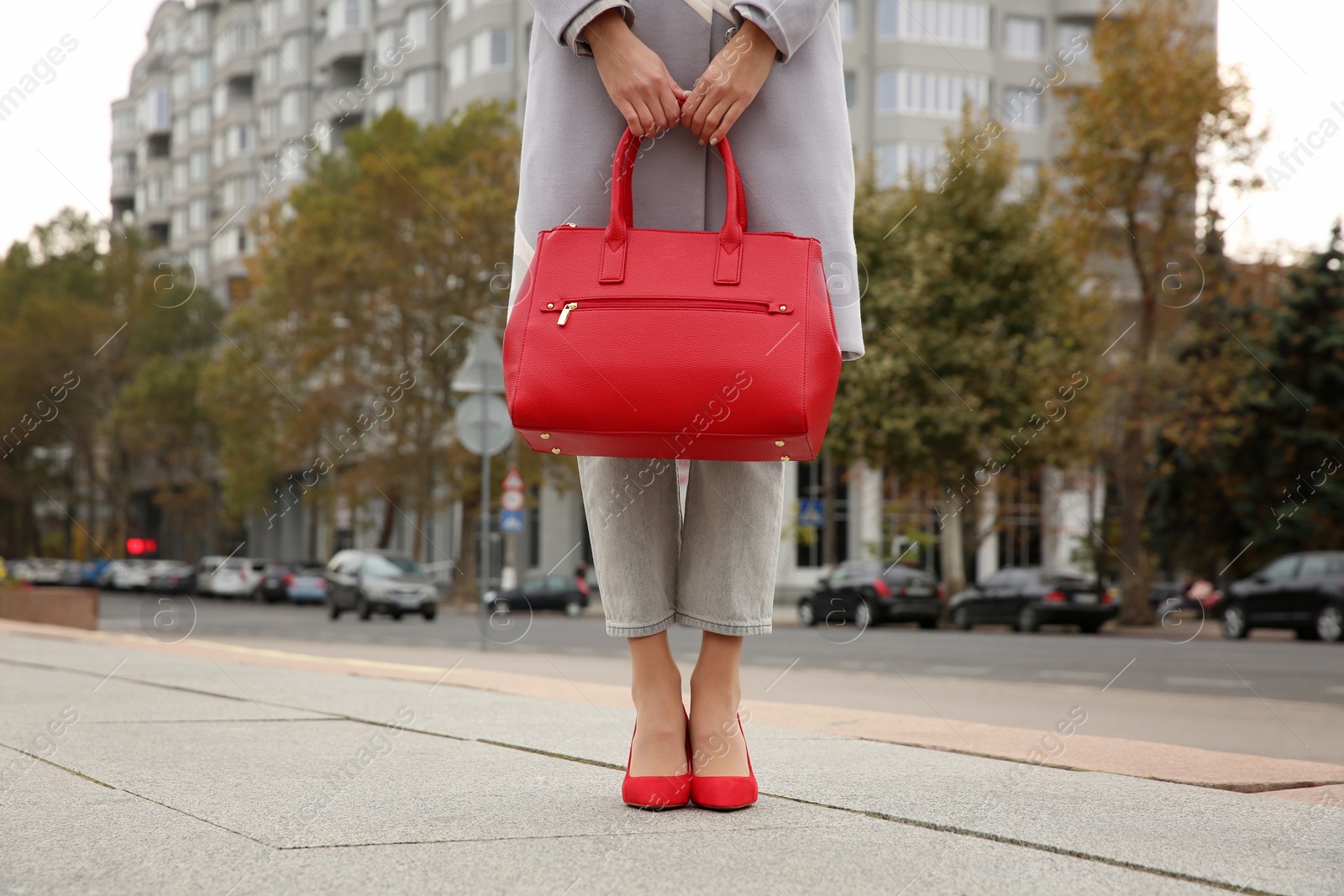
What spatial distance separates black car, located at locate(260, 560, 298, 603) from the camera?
4459cm

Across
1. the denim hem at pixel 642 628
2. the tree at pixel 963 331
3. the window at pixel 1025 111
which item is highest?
the window at pixel 1025 111

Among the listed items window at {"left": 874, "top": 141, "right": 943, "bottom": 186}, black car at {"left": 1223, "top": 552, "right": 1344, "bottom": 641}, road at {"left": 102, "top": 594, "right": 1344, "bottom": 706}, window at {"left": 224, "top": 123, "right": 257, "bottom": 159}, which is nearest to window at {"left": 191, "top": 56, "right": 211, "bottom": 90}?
window at {"left": 224, "top": 123, "right": 257, "bottom": 159}

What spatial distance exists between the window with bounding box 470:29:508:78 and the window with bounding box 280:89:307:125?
17981mm

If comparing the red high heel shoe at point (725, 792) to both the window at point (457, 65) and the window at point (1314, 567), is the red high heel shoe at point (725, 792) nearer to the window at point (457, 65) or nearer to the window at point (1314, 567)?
the window at point (1314, 567)

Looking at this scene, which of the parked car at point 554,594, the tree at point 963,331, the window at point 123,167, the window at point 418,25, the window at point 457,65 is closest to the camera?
the tree at point 963,331

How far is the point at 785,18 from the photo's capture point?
2736mm

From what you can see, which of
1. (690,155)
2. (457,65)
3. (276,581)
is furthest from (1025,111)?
(690,155)

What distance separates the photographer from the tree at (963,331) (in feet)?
91.6

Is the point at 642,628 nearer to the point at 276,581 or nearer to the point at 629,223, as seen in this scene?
the point at 629,223

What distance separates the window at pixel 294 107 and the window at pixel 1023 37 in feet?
108

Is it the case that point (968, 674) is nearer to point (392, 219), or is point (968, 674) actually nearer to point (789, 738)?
point (789, 738)

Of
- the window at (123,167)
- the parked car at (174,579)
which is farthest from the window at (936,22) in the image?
the window at (123,167)

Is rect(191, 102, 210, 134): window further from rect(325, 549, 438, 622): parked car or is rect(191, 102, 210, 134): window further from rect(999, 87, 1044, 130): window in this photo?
rect(325, 549, 438, 622): parked car

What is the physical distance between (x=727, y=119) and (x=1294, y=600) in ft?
65.6
